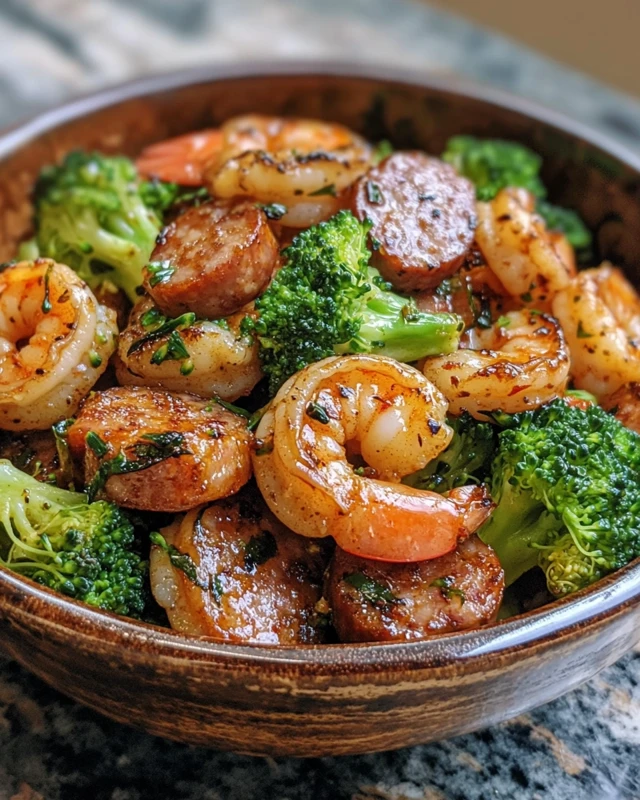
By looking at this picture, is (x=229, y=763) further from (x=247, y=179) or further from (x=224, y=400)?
(x=247, y=179)

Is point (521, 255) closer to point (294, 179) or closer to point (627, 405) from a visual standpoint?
point (627, 405)

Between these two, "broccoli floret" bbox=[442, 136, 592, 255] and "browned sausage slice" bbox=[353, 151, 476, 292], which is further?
"broccoli floret" bbox=[442, 136, 592, 255]

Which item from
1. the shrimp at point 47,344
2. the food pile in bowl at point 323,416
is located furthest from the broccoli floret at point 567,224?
the shrimp at point 47,344

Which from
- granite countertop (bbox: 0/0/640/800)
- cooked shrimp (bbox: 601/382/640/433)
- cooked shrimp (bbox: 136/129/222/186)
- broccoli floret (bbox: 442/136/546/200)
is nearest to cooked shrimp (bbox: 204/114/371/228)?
cooked shrimp (bbox: 136/129/222/186)

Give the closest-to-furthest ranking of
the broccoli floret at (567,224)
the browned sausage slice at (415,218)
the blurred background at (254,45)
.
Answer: the browned sausage slice at (415,218) < the broccoli floret at (567,224) < the blurred background at (254,45)

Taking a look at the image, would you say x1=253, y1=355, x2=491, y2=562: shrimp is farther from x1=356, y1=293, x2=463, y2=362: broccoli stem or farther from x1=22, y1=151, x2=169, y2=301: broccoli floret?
x1=22, y1=151, x2=169, y2=301: broccoli floret

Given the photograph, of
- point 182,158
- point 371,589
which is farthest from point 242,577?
point 182,158

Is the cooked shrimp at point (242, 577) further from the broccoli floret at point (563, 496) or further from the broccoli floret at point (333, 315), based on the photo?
the broccoli floret at point (563, 496)
